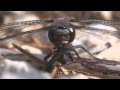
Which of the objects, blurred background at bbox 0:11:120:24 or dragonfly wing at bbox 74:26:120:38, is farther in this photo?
blurred background at bbox 0:11:120:24

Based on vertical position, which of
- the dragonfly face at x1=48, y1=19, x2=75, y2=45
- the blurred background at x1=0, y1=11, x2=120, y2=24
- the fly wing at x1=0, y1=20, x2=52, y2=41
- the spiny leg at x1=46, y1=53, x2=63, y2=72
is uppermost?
the dragonfly face at x1=48, y1=19, x2=75, y2=45

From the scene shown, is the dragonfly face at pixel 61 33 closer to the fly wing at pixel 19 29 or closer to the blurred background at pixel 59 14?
the fly wing at pixel 19 29

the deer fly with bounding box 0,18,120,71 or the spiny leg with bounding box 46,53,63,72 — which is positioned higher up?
the deer fly with bounding box 0,18,120,71

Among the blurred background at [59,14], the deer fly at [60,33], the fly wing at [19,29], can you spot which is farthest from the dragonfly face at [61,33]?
the blurred background at [59,14]

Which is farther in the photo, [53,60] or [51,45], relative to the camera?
[51,45]

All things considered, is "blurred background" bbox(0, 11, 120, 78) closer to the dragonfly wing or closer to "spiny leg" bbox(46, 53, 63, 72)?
the dragonfly wing

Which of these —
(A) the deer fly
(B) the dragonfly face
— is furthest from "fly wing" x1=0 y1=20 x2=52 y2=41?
(B) the dragonfly face

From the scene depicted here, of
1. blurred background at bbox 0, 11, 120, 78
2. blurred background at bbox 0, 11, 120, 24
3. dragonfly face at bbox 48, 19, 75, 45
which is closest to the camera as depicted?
dragonfly face at bbox 48, 19, 75, 45

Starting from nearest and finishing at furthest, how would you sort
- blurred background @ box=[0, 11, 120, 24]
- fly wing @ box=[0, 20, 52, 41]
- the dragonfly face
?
the dragonfly face, fly wing @ box=[0, 20, 52, 41], blurred background @ box=[0, 11, 120, 24]

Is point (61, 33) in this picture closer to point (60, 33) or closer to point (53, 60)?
point (60, 33)

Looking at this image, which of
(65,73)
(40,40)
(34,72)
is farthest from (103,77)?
(40,40)

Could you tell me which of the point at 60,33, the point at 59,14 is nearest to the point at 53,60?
the point at 60,33
